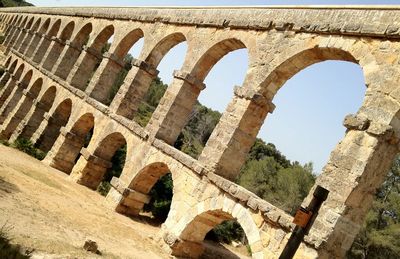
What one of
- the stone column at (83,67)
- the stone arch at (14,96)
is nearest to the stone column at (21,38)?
the stone arch at (14,96)

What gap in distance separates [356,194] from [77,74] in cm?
1471

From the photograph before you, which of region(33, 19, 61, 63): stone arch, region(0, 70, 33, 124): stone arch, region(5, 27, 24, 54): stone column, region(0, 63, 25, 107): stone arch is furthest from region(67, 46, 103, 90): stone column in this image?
region(5, 27, 24, 54): stone column

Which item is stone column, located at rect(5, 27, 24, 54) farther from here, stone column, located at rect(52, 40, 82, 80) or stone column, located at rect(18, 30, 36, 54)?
stone column, located at rect(52, 40, 82, 80)

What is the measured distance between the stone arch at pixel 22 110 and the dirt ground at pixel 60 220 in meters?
6.51

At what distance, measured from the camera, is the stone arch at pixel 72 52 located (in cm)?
1972

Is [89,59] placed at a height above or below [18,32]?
above

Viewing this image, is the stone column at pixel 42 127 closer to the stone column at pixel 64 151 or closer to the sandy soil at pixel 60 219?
the stone column at pixel 64 151

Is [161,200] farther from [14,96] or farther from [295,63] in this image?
[14,96]

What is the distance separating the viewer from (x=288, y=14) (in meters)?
10.1

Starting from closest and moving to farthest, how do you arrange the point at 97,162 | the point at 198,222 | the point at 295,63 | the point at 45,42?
the point at 295,63 → the point at 198,222 → the point at 97,162 → the point at 45,42

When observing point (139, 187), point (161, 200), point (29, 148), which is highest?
point (139, 187)

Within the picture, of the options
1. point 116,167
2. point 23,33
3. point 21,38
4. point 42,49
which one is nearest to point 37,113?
point 116,167

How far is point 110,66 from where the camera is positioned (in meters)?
16.4

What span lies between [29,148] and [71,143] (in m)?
2.34
